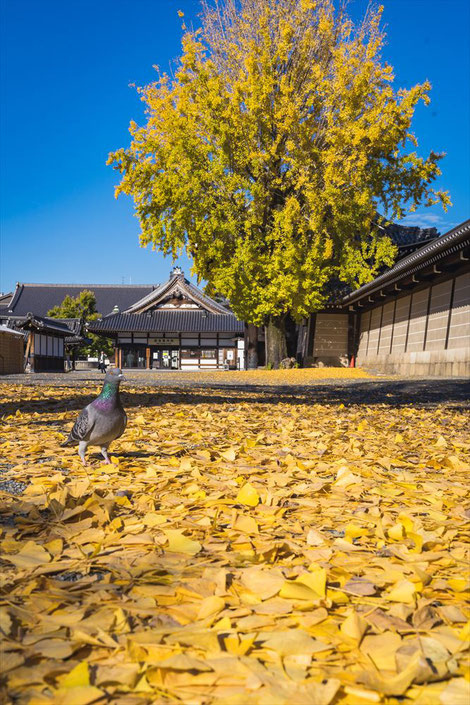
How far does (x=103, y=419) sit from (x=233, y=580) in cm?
189

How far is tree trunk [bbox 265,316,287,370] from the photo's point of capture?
69.7ft

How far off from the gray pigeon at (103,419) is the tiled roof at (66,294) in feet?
177

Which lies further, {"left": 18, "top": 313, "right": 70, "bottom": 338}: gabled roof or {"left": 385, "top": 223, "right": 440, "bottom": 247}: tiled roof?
{"left": 18, "top": 313, "right": 70, "bottom": 338}: gabled roof

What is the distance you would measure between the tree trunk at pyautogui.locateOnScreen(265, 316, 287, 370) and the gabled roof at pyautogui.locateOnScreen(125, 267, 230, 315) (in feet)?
53.1

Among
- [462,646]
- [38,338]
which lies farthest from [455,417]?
[38,338]

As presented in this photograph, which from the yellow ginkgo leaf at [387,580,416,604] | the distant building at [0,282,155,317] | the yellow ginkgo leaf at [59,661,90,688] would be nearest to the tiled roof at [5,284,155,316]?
the distant building at [0,282,155,317]

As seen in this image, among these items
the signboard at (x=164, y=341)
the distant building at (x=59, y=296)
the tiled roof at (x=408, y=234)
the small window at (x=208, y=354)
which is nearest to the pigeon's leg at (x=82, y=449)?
the tiled roof at (x=408, y=234)

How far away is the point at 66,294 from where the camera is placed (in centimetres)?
5997

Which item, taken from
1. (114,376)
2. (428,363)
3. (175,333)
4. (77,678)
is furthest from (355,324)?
(77,678)

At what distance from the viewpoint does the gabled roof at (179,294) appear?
37688 mm

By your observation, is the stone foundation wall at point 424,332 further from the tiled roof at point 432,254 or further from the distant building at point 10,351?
the distant building at point 10,351

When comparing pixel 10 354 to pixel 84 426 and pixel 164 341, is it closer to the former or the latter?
pixel 164 341

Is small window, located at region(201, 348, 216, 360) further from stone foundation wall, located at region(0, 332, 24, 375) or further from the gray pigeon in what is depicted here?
the gray pigeon

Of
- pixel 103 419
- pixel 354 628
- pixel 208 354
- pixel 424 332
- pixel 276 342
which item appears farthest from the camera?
pixel 208 354
